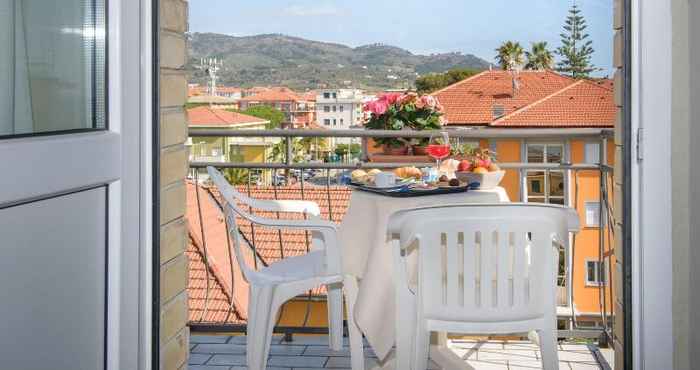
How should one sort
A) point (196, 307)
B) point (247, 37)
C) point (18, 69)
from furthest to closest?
1. point (247, 37)
2. point (196, 307)
3. point (18, 69)

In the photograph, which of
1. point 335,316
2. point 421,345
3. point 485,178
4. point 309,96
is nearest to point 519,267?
point 421,345

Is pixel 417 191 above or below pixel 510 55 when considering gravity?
below

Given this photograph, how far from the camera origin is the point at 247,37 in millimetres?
14508

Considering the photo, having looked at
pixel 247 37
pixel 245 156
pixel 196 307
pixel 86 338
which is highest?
pixel 247 37

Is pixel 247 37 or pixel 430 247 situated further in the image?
pixel 247 37

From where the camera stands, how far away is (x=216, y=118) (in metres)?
6.68

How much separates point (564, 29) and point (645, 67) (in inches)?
592

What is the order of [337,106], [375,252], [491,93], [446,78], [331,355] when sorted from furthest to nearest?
[491,93]
[446,78]
[337,106]
[331,355]
[375,252]

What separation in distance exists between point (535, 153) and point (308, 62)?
890 centimetres

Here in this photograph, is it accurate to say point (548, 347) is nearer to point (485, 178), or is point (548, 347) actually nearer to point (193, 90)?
point (485, 178)

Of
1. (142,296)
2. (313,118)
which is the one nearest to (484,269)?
(142,296)

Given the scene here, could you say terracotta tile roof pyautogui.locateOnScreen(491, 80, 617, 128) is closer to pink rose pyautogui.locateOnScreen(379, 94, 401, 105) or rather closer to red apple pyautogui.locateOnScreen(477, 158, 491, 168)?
pink rose pyautogui.locateOnScreen(379, 94, 401, 105)

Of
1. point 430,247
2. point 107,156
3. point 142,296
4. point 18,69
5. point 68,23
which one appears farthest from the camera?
point 430,247

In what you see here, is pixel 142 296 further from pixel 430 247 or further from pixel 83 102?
pixel 430 247
